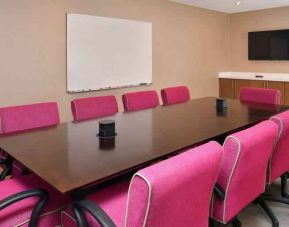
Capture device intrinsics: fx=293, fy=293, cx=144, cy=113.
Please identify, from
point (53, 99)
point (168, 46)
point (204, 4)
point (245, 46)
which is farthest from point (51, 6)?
point (245, 46)

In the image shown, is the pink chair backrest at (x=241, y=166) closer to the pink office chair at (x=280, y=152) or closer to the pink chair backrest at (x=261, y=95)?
the pink office chair at (x=280, y=152)

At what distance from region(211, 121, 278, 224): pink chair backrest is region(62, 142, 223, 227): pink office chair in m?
0.24

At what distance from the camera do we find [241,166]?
160 centimetres

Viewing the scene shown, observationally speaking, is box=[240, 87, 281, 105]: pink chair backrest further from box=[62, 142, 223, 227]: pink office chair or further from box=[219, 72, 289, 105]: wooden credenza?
box=[62, 142, 223, 227]: pink office chair

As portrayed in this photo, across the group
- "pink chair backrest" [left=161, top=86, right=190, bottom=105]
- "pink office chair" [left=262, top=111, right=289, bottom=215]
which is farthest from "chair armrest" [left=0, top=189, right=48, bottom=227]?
"pink chair backrest" [left=161, top=86, right=190, bottom=105]

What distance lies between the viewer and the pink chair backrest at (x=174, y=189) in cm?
105

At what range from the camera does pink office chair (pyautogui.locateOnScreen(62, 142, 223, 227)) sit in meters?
1.05

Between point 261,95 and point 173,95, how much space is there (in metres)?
1.11

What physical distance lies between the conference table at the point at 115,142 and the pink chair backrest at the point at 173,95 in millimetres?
814

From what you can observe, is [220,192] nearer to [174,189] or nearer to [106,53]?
[174,189]

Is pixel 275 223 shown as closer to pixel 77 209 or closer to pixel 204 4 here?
pixel 77 209

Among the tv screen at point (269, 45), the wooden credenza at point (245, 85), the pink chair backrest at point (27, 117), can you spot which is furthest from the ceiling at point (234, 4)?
the pink chair backrest at point (27, 117)

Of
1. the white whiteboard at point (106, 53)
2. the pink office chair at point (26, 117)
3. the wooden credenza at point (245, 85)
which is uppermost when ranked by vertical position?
the white whiteboard at point (106, 53)

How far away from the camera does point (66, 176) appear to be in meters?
1.38
